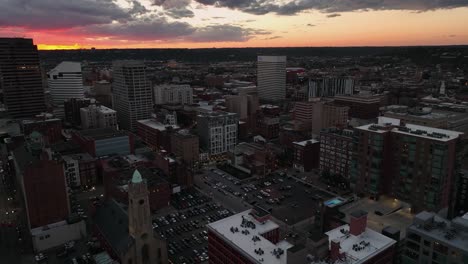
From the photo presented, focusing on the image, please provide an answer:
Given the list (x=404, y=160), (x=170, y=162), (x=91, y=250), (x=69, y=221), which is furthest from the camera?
(x=170, y=162)

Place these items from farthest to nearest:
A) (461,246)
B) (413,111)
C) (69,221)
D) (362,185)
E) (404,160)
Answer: (413,111) < (362,185) < (404,160) < (69,221) < (461,246)

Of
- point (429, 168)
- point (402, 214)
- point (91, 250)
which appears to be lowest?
point (91, 250)

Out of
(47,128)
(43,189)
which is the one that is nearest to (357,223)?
(43,189)

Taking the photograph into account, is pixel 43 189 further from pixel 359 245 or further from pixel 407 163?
pixel 407 163

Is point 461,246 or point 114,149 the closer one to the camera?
point 461,246

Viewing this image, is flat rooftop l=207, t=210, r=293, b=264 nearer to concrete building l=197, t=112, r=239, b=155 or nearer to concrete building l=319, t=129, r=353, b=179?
concrete building l=319, t=129, r=353, b=179

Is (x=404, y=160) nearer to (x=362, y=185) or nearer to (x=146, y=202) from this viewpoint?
(x=362, y=185)

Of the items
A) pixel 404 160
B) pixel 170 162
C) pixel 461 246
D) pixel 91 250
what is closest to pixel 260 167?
pixel 170 162
